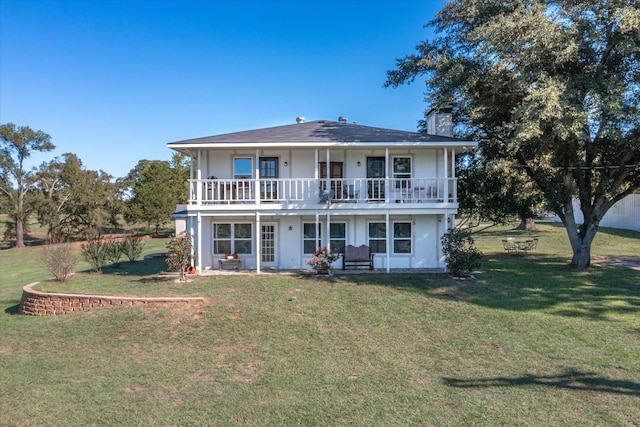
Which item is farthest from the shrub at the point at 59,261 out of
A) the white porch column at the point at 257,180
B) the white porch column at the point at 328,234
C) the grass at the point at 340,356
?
the white porch column at the point at 328,234

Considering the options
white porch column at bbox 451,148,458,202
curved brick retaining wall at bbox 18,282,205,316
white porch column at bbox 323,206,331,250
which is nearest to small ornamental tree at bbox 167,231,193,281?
curved brick retaining wall at bbox 18,282,205,316

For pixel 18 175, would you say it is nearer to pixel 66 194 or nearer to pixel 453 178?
pixel 66 194

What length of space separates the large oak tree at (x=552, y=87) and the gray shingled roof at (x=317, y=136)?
2089mm

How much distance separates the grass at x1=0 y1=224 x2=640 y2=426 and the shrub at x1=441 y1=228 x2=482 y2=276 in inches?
32.0

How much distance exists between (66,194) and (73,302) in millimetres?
36464

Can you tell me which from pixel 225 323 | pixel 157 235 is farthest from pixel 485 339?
pixel 157 235

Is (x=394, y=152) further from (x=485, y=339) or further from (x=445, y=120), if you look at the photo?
(x=485, y=339)

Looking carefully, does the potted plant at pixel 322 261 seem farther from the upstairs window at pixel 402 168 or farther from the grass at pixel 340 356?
the upstairs window at pixel 402 168

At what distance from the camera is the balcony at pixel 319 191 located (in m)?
14.2

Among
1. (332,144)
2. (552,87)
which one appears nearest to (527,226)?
(552,87)

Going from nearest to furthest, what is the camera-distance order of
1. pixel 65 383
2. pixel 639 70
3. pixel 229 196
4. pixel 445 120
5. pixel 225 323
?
pixel 65 383, pixel 225 323, pixel 639 70, pixel 229 196, pixel 445 120

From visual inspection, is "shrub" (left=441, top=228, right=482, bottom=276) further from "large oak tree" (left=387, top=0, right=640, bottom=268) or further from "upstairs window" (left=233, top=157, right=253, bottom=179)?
"upstairs window" (left=233, top=157, right=253, bottom=179)

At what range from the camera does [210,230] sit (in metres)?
15.5

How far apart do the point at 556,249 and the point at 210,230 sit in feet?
61.8
